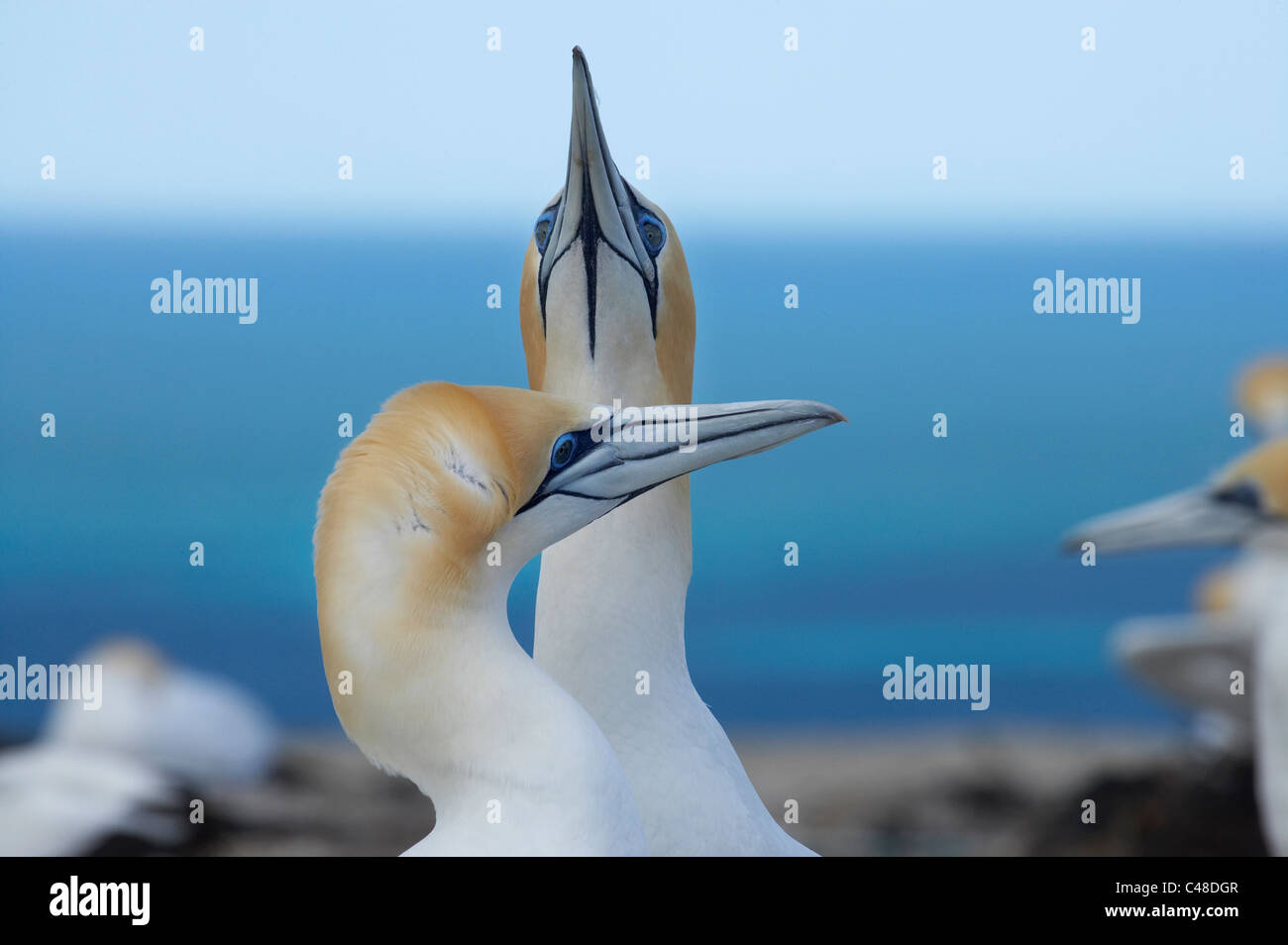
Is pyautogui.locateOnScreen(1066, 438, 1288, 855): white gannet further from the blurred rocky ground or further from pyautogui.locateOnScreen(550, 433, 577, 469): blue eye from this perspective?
pyautogui.locateOnScreen(550, 433, 577, 469): blue eye

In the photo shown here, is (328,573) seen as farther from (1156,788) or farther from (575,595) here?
(1156,788)

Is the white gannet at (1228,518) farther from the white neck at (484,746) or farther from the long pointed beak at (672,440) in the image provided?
the white neck at (484,746)

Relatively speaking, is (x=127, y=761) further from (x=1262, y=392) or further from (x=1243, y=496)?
(x=1262, y=392)

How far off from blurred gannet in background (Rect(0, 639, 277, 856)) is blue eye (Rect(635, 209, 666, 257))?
257 centimetres

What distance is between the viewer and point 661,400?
297 centimetres

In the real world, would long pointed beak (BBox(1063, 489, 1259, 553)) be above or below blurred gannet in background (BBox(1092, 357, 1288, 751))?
above

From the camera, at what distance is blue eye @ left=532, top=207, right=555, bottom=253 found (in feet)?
9.61

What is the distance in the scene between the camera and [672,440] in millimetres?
2414

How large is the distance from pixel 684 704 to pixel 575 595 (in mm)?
304

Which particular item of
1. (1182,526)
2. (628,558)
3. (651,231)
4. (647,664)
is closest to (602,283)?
(651,231)

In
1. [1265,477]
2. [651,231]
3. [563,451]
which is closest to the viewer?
[563,451]

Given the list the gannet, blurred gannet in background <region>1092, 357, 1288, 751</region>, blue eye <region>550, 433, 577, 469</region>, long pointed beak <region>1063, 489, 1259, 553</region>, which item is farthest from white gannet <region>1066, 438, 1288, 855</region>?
the gannet

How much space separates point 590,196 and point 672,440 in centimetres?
64
